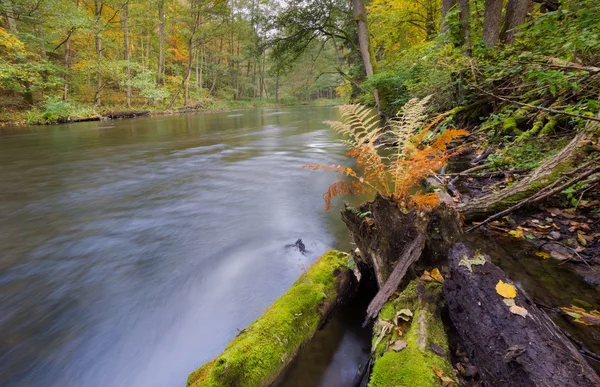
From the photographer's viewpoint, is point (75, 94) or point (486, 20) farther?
point (75, 94)

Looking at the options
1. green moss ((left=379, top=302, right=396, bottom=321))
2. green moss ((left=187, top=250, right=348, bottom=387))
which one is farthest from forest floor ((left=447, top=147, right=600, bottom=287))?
green moss ((left=187, top=250, right=348, bottom=387))

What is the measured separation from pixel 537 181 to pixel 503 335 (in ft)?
7.63

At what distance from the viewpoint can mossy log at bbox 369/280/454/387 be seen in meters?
1.36

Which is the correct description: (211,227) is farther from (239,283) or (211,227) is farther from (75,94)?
(75,94)

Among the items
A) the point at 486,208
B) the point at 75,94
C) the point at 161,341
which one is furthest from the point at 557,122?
the point at 75,94

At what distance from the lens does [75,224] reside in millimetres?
4430

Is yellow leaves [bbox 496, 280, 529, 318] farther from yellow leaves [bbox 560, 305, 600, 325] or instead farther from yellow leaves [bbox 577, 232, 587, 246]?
yellow leaves [bbox 577, 232, 587, 246]

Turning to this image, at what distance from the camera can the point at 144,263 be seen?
3.48 m

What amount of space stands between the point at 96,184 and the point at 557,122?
876 centimetres

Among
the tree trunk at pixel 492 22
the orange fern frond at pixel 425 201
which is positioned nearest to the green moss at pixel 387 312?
the orange fern frond at pixel 425 201

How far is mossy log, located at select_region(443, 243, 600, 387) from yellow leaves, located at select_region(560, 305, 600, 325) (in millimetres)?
827

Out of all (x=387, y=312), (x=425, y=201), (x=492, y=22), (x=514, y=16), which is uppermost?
(x=514, y=16)

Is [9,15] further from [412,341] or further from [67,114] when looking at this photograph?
[412,341]

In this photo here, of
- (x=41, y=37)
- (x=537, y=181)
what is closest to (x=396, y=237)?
(x=537, y=181)
